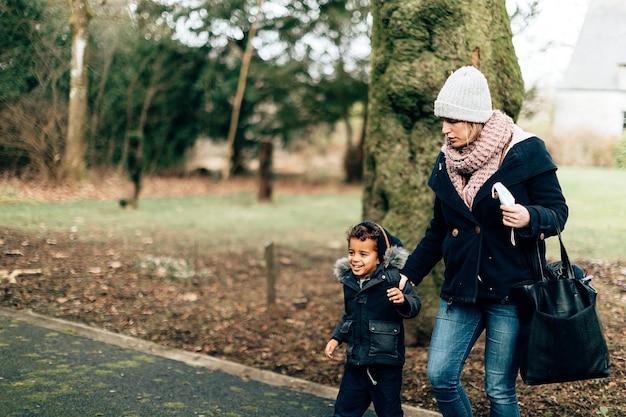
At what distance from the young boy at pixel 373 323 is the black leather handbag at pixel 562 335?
0.67 m

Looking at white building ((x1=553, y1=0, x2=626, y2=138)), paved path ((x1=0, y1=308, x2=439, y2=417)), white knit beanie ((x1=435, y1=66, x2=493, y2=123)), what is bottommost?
paved path ((x1=0, y1=308, x2=439, y2=417))

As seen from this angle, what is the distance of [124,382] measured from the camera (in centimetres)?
464

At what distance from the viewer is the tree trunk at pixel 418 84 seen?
17.2 ft

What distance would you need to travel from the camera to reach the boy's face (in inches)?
143

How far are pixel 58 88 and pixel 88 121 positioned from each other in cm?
235

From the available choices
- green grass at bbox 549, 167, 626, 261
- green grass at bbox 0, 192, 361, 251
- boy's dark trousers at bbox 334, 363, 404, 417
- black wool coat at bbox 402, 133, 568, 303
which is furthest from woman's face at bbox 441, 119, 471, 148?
Answer: green grass at bbox 0, 192, 361, 251

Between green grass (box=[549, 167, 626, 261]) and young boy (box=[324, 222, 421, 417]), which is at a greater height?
green grass (box=[549, 167, 626, 261])

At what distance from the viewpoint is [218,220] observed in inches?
515

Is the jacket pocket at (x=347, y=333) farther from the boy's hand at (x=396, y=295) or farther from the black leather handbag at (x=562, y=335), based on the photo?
the black leather handbag at (x=562, y=335)

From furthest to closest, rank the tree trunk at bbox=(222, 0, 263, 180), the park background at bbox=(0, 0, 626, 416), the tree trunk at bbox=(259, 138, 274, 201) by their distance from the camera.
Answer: the tree trunk at bbox=(222, 0, 263, 180)
the tree trunk at bbox=(259, 138, 274, 201)
the park background at bbox=(0, 0, 626, 416)

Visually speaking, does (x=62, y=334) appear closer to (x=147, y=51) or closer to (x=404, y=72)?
(x=404, y=72)

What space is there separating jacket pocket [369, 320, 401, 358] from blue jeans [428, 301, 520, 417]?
0.79 feet

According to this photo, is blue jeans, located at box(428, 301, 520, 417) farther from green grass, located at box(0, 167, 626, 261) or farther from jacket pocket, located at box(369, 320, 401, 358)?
green grass, located at box(0, 167, 626, 261)

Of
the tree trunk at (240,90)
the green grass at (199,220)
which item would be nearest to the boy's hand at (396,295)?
the green grass at (199,220)
